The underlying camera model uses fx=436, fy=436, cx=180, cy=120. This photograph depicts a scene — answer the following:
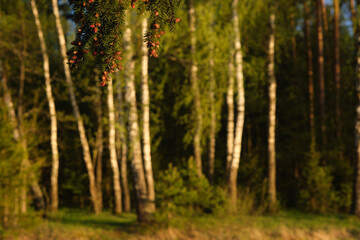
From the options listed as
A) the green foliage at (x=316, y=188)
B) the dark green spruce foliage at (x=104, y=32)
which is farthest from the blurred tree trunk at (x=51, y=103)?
the dark green spruce foliage at (x=104, y=32)

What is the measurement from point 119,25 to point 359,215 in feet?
39.2

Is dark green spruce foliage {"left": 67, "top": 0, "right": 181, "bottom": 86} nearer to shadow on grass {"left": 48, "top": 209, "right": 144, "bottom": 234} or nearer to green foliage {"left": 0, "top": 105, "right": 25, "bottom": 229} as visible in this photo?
green foliage {"left": 0, "top": 105, "right": 25, "bottom": 229}

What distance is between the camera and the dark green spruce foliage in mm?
2633

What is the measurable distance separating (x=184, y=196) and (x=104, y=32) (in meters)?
8.59

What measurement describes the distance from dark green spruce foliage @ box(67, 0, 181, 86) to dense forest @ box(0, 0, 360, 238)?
3729 millimetres

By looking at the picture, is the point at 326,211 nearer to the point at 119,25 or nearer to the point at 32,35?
the point at 32,35

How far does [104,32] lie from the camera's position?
A: 268 centimetres

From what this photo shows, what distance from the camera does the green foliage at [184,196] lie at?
10531 millimetres

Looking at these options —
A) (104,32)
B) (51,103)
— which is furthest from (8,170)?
(104,32)

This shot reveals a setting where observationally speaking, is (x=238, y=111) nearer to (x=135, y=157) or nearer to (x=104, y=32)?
(x=135, y=157)

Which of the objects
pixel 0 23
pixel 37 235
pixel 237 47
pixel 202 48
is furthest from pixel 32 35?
pixel 37 235

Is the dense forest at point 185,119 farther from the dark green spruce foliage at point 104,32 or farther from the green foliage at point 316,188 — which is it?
the dark green spruce foliage at point 104,32

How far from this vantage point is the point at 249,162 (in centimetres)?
1716

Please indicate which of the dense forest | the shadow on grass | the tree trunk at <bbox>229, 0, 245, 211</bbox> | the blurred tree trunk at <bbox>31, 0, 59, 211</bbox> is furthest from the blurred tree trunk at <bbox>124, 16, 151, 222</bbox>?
the blurred tree trunk at <bbox>31, 0, 59, 211</bbox>
